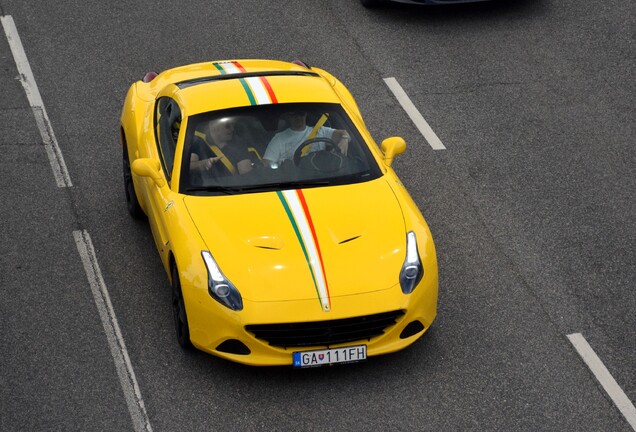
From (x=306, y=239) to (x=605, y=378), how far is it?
2345mm

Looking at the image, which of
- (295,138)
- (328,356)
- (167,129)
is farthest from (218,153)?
(328,356)

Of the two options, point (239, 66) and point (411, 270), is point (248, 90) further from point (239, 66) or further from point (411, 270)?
point (411, 270)

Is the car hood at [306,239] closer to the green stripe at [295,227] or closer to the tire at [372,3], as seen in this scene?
the green stripe at [295,227]

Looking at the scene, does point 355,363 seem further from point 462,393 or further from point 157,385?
point 157,385

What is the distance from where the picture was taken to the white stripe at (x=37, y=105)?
11.2 meters

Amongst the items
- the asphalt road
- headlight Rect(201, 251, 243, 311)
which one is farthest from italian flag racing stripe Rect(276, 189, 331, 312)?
the asphalt road

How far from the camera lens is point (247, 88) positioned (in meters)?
9.55

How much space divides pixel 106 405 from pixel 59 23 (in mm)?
7554

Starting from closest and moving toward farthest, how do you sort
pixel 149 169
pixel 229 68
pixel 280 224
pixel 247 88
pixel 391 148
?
pixel 280 224
pixel 149 169
pixel 391 148
pixel 247 88
pixel 229 68

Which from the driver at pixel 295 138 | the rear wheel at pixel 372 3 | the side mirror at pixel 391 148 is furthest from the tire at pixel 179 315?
the rear wheel at pixel 372 3

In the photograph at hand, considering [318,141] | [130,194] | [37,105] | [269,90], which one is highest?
[269,90]

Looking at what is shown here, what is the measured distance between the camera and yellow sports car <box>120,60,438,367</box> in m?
7.94

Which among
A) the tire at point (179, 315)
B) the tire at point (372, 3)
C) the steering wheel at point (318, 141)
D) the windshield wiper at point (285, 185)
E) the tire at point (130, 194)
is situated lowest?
the tire at point (372, 3)

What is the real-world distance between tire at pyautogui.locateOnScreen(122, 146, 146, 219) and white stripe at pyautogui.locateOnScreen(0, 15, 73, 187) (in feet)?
2.14
